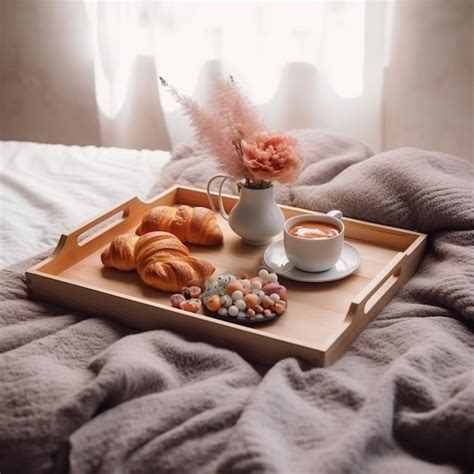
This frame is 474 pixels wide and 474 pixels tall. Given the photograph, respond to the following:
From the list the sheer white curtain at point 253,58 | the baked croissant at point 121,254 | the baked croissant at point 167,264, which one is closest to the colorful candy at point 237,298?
the baked croissant at point 167,264

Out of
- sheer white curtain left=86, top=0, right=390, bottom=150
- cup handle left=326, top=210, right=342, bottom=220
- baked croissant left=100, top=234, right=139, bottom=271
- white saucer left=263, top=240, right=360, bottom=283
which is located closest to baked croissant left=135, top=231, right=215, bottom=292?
baked croissant left=100, top=234, right=139, bottom=271

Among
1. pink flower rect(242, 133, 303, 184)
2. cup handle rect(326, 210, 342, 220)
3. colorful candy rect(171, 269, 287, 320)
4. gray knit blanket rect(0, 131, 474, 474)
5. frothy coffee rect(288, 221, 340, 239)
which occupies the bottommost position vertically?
gray knit blanket rect(0, 131, 474, 474)

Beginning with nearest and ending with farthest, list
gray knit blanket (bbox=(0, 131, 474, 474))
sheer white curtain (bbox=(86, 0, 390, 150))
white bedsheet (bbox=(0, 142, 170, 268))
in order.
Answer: gray knit blanket (bbox=(0, 131, 474, 474))
white bedsheet (bbox=(0, 142, 170, 268))
sheer white curtain (bbox=(86, 0, 390, 150))

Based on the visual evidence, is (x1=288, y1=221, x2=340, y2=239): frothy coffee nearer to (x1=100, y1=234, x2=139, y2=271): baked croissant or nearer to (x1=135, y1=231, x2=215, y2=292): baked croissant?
(x1=135, y1=231, x2=215, y2=292): baked croissant

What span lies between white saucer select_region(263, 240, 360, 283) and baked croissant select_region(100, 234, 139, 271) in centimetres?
23

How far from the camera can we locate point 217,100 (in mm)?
1411

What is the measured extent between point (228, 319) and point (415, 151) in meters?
0.63

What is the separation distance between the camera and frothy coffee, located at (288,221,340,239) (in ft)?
4.53

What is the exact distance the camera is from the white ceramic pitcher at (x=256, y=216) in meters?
1.45

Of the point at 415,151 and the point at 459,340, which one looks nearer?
the point at 459,340

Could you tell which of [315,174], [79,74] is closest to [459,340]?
[315,174]

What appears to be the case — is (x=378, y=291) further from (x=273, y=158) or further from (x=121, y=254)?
(x=121, y=254)

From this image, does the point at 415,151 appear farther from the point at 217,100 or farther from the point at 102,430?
the point at 102,430

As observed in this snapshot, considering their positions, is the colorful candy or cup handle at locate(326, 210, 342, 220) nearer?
the colorful candy
